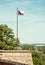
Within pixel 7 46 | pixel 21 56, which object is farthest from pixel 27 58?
pixel 7 46

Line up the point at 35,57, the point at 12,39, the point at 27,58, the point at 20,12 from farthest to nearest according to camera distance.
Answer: the point at 35,57, the point at 12,39, the point at 20,12, the point at 27,58

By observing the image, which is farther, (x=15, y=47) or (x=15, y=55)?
→ (x=15, y=47)

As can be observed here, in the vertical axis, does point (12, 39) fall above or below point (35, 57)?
above

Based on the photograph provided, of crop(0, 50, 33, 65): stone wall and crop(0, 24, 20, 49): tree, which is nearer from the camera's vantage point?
crop(0, 50, 33, 65): stone wall

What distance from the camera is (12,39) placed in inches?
1948

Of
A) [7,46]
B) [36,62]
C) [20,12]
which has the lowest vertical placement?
[36,62]

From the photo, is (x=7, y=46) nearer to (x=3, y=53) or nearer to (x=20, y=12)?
(x=20, y=12)

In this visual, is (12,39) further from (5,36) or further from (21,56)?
(21,56)

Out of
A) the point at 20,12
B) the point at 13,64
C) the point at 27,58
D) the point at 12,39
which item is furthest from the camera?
the point at 12,39

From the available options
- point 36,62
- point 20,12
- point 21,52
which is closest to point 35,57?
point 36,62

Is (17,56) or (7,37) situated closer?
(17,56)

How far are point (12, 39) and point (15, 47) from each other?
1.65 metres

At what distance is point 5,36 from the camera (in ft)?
161

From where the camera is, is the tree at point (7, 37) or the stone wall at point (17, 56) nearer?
the stone wall at point (17, 56)
